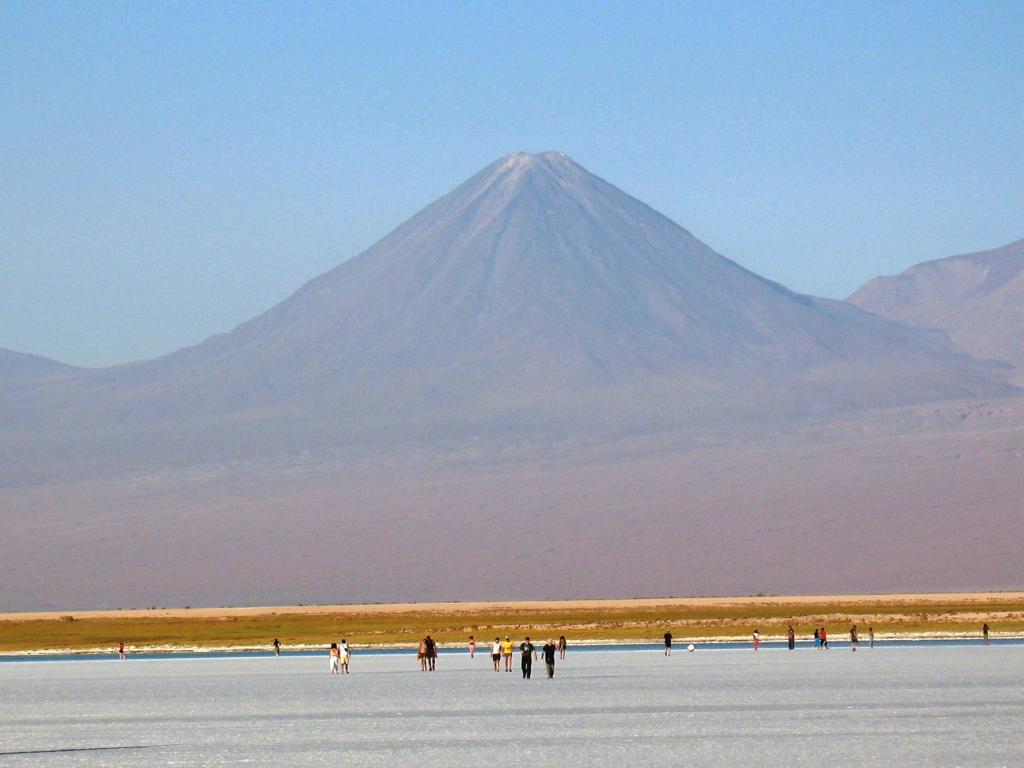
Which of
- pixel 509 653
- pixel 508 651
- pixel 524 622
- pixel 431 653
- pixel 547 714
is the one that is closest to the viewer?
pixel 547 714

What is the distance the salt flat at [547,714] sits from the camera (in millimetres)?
33594

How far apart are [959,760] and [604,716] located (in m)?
9.80

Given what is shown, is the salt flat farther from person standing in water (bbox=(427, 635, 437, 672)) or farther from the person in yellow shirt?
the person in yellow shirt

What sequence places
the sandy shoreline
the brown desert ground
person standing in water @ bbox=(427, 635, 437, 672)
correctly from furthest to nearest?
the sandy shoreline → the brown desert ground → person standing in water @ bbox=(427, 635, 437, 672)

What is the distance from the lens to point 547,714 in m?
40.3

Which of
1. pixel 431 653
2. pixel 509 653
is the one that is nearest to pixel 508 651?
pixel 509 653

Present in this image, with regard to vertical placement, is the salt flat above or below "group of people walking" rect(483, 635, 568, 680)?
below

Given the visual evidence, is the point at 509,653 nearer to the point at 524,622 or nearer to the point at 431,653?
the point at 431,653

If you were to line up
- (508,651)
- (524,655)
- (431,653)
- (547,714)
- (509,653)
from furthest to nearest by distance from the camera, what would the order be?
(431,653) < (509,653) < (508,651) < (524,655) < (547,714)

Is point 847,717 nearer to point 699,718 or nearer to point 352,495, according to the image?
point 699,718

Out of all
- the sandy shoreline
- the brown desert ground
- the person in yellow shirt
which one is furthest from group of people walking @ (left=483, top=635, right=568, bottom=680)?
the sandy shoreline

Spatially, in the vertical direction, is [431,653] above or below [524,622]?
below

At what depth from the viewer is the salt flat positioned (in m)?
33.6

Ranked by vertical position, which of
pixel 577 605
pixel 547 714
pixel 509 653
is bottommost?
pixel 547 714
